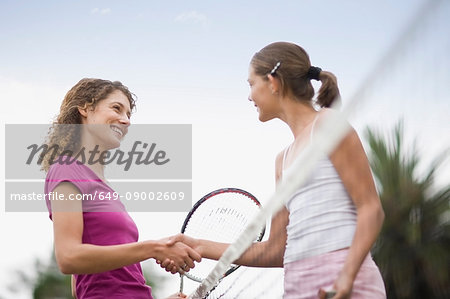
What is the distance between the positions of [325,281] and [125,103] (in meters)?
1.68

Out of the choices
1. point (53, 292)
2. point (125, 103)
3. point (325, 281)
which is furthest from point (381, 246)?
point (53, 292)

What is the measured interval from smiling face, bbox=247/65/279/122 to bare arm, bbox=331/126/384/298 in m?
0.63

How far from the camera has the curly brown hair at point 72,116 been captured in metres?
3.49

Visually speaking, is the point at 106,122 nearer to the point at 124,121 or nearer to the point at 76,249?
the point at 124,121

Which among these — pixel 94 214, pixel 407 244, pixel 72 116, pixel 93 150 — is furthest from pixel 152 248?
pixel 407 244

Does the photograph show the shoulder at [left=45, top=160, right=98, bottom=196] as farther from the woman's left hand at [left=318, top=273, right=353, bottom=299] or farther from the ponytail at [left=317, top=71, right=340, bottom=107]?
the woman's left hand at [left=318, top=273, right=353, bottom=299]

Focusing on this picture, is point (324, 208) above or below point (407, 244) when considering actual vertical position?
below

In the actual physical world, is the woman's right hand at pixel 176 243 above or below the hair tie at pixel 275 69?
below

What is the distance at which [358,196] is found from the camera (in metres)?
2.49

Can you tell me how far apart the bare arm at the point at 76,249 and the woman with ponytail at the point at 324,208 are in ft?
2.43

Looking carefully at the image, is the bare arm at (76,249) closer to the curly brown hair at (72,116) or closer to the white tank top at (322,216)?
the curly brown hair at (72,116)

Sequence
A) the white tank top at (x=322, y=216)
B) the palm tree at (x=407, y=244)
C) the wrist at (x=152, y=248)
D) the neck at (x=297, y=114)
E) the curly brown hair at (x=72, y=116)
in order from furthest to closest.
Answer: the palm tree at (x=407, y=244), the curly brown hair at (x=72, y=116), the wrist at (x=152, y=248), the neck at (x=297, y=114), the white tank top at (x=322, y=216)

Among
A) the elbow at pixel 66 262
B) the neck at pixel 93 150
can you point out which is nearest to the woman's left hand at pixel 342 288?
the elbow at pixel 66 262

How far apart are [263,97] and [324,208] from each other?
744 millimetres
